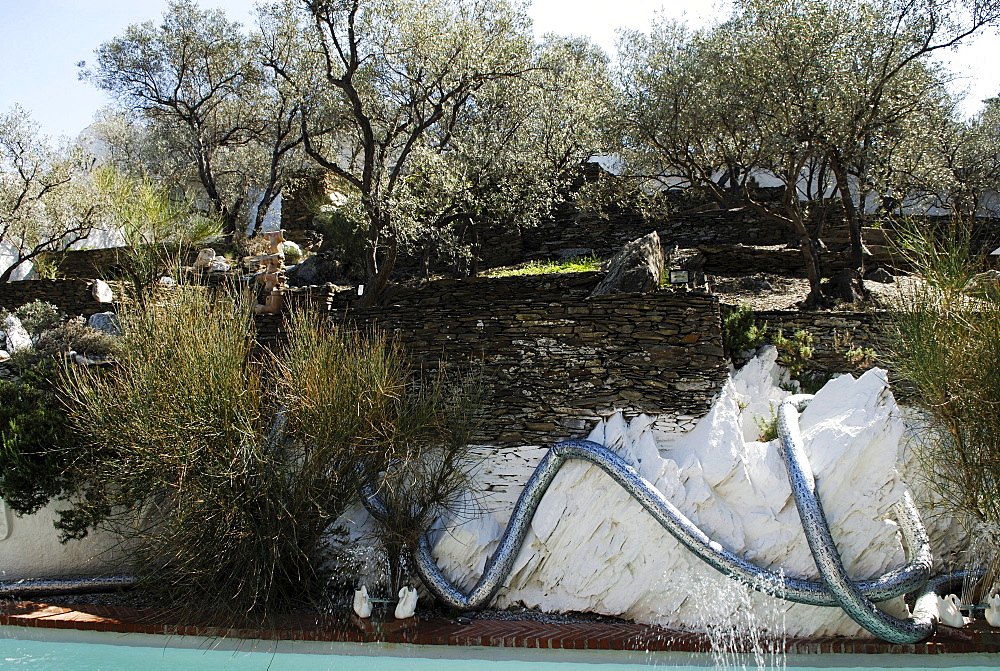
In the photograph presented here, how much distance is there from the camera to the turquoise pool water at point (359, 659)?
21.5 ft

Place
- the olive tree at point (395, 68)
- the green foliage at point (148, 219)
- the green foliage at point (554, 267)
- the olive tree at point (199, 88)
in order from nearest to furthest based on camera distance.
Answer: the olive tree at point (395, 68) < the green foliage at point (148, 219) < the green foliage at point (554, 267) < the olive tree at point (199, 88)

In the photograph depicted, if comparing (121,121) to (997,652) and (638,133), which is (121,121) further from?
(997,652)

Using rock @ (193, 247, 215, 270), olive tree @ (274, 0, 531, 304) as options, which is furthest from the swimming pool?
rock @ (193, 247, 215, 270)

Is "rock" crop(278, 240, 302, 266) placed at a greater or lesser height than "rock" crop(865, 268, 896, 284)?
greater

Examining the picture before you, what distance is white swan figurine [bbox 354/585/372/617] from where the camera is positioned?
734cm

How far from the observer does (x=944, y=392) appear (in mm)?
6762

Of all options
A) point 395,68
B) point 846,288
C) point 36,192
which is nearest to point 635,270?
point 846,288

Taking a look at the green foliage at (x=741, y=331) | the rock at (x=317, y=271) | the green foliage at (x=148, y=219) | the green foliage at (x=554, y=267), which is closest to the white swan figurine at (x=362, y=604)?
the green foliage at (x=741, y=331)

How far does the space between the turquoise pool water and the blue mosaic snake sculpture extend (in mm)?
422

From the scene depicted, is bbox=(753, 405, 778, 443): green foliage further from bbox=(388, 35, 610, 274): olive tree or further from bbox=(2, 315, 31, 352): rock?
bbox=(2, 315, 31, 352): rock

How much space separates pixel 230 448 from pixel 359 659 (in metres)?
2.32

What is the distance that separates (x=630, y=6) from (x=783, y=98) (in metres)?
5.36

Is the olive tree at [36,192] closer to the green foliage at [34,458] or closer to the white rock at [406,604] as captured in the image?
the green foliage at [34,458]

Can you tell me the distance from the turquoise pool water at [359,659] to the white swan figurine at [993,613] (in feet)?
1.02
